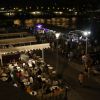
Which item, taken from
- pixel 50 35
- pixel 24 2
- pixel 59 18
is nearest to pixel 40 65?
pixel 50 35

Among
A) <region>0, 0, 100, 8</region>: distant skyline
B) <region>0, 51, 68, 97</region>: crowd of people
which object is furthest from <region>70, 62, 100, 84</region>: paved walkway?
<region>0, 0, 100, 8</region>: distant skyline

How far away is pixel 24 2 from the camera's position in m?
94.1

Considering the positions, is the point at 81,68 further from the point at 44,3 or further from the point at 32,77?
the point at 44,3

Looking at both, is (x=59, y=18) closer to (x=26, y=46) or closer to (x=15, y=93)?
(x=26, y=46)

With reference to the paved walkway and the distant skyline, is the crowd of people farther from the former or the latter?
the distant skyline

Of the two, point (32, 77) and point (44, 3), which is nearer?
point (32, 77)

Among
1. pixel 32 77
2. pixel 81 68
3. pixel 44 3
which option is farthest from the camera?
pixel 44 3

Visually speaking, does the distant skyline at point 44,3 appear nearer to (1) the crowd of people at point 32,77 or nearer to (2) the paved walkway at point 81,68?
(2) the paved walkway at point 81,68

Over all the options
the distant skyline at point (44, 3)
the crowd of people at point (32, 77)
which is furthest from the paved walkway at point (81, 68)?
the distant skyline at point (44, 3)

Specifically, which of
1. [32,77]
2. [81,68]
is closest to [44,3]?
[81,68]

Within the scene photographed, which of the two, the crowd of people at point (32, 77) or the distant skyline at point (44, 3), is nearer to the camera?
the crowd of people at point (32, 77)

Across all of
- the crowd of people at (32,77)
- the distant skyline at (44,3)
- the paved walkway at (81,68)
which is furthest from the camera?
the distant skyline at (44,3)

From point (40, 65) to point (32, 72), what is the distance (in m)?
1.54

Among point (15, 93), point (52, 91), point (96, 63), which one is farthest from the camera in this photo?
point (96, 63)
